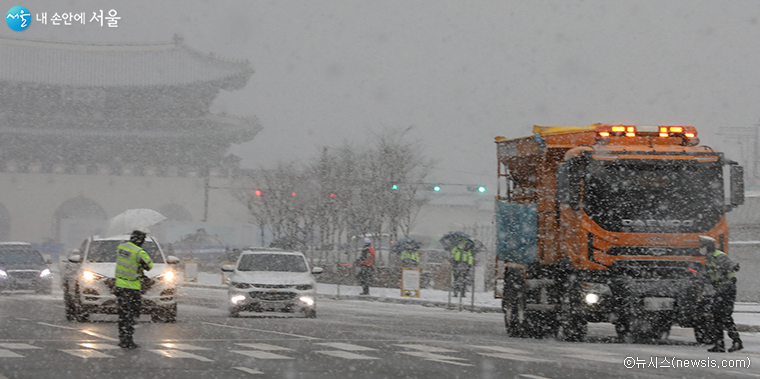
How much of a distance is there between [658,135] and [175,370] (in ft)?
28.5

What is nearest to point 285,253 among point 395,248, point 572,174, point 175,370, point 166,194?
point 572,174

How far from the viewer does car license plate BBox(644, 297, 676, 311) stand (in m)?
15.6

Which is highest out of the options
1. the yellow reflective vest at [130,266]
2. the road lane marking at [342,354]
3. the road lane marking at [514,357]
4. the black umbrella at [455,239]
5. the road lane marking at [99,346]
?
the black umbrella at [455,239]

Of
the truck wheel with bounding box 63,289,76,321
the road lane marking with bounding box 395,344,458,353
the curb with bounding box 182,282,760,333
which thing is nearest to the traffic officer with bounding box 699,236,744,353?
the road lane marking with bounding box 395,344,458,353

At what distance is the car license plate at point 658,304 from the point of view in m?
15.6

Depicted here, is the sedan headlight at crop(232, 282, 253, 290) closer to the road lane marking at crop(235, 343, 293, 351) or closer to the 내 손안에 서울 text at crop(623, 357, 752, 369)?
the road lane marking at crop(235, 343, 293, 351)

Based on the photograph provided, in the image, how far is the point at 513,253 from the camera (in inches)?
723

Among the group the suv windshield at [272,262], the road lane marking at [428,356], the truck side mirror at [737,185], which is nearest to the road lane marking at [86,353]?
Answer: the road lane marking at [428,356]

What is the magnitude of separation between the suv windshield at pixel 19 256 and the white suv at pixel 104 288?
12.4m

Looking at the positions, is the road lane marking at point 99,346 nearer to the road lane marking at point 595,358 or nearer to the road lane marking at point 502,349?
the road lane marking at point 502,349

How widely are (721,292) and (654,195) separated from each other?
177cm

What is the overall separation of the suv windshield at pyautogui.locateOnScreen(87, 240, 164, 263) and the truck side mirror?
10311mm

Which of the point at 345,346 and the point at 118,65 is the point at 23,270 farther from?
the point at 118,65

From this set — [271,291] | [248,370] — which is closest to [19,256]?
[271,291]
